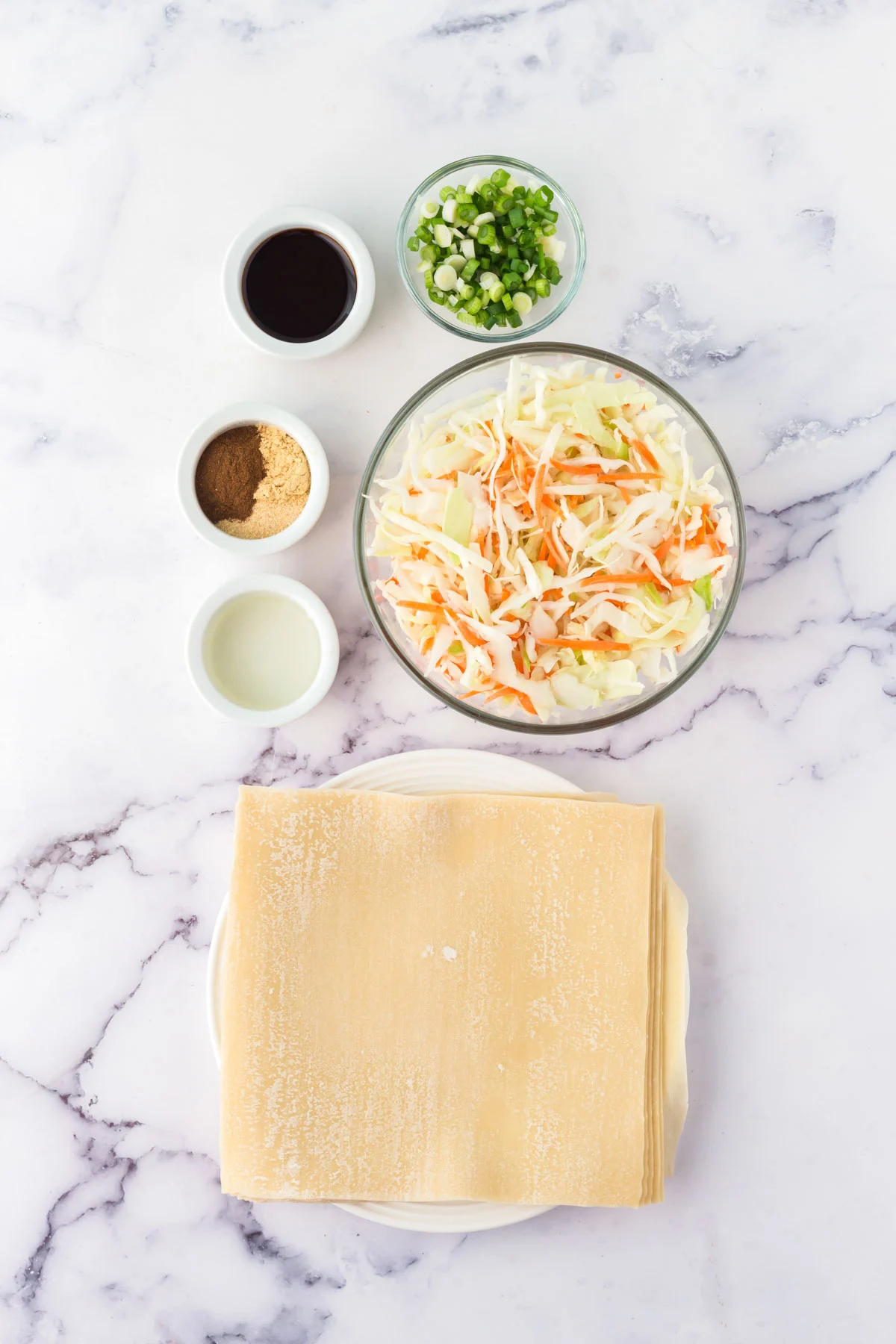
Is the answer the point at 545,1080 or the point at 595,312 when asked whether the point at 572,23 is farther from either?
the point at 545,1080

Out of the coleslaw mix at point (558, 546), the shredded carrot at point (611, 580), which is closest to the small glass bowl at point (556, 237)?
the coleslaw mix at point (558, 546)

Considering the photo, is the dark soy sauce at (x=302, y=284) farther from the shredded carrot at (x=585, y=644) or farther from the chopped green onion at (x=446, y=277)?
the shredded carrot at (x=585, y=644)

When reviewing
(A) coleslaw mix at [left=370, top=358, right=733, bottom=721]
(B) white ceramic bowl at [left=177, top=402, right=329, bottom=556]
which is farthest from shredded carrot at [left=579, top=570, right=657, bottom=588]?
(B) white ceramic bowl at [left=177, top=402, right=329, bottom=556]

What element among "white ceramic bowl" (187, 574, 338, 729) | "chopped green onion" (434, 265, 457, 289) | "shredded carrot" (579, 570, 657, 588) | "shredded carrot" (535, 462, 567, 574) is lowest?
"white ceramic bowl" (187, 574, 338, 729)

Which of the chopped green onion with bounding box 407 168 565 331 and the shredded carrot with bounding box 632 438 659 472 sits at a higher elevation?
the chopped green onion with bounding box 407 168 565 331

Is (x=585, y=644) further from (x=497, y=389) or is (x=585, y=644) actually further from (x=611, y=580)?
(x=497, y=389)

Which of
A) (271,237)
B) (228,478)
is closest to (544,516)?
(228,478)

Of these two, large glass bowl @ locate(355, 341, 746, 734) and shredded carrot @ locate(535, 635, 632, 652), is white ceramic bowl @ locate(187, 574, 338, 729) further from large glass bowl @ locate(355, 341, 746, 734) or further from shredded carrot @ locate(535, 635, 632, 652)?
shredded carrot @ locate(535, 635, 632, 652)
